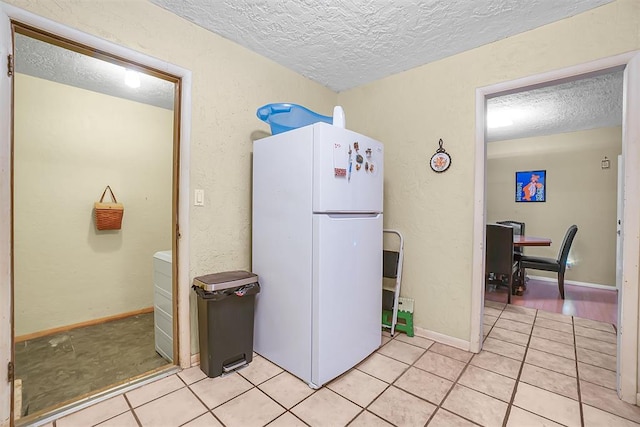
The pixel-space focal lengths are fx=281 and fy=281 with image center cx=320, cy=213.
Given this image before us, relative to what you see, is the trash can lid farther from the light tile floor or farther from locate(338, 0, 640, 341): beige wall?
locate(338, 0, 640, 341): beige wall

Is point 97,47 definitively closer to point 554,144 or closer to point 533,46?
point 533,46

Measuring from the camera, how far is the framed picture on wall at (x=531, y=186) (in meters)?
4.95

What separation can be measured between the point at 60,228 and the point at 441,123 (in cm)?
377

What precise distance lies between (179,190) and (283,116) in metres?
0.97

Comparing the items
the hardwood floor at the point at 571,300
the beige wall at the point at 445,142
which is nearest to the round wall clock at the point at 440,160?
the beige wall at the point at 445,142

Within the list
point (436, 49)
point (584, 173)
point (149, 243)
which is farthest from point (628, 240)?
point (149, 243)

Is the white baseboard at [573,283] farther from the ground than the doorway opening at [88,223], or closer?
closer

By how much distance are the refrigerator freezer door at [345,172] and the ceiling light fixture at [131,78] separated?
197 centimetres

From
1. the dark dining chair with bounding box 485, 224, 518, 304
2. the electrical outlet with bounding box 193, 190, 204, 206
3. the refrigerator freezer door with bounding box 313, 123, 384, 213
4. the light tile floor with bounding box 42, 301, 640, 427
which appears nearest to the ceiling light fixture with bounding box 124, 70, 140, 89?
the electrical outlet with bounding box 193, 190, 204, 206

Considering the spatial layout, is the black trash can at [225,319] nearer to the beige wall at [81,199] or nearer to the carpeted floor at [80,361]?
the carpeted floor at [80,361]

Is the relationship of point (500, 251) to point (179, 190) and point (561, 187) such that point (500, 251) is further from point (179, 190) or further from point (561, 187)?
point (179, 190)

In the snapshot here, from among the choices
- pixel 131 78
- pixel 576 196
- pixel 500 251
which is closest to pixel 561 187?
pixel 576 196

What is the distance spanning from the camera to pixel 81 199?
2.90 m

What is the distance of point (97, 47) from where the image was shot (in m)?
1.64
